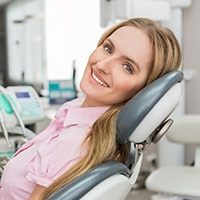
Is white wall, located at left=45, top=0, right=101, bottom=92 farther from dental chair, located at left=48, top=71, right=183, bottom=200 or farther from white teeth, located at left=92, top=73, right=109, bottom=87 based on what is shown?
dental chair, located at left=48, top=71, right=183, bottom=200

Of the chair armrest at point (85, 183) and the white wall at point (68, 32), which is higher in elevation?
the white wall at point (68, 32)

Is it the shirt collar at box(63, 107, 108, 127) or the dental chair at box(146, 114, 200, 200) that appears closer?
the shirt collar at box(63, 107, 108, 127)

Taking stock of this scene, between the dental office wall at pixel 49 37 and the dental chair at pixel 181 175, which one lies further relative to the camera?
the dental office wall at pixel 49 37

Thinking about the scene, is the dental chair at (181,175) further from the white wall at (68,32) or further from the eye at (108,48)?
the white wall at (68,32)

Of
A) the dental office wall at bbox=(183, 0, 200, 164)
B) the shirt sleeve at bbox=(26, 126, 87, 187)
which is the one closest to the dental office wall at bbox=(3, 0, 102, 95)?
the dental office wall at bbox=(183, 0, 200, 164)

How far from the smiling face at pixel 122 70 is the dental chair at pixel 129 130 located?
0.12 metres

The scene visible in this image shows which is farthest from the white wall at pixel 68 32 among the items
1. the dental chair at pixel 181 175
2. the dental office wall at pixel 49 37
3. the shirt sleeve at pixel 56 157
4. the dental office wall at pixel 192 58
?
the shirt sleeve at pixel 56 157

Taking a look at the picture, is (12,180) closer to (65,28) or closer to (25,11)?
(65,28)

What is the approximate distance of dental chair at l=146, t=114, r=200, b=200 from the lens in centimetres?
204

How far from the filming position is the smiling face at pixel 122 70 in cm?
113

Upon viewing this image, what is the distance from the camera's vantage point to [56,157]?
1.04 meters

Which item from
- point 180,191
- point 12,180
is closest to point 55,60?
point 180,191

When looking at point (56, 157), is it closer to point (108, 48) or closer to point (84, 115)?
point (84, 115)

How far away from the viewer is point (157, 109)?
1.00 metres
